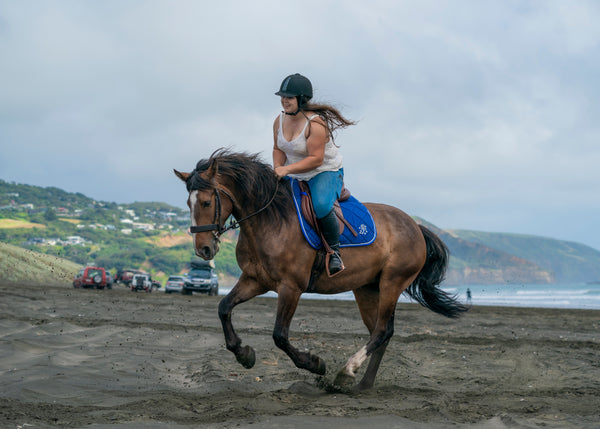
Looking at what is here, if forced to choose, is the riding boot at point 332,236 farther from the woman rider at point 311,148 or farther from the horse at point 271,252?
the horse at point 271,252

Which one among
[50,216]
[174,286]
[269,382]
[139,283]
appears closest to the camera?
[269,382]

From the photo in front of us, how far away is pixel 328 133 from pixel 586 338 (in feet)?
37.2

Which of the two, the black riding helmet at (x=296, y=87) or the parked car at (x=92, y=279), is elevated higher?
the black riding helmet at (x=296, y=87)

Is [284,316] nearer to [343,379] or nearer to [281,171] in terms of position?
[343,379]

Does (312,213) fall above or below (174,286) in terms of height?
above

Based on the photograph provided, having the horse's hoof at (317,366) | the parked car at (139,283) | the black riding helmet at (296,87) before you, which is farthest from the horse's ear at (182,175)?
the parked car at (139,283)

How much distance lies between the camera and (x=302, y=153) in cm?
655

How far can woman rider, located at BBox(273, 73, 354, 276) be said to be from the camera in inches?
250

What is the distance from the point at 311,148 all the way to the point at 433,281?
304cm

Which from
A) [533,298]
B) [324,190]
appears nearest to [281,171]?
[324,190]

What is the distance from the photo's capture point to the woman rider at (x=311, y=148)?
636cm

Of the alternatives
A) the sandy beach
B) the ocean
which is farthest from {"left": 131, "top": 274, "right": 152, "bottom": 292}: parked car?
the sandy beach

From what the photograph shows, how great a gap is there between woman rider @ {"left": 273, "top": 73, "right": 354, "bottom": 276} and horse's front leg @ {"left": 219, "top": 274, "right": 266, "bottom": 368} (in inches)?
35.3

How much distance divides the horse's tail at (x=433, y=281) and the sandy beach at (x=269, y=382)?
1.04 meters
